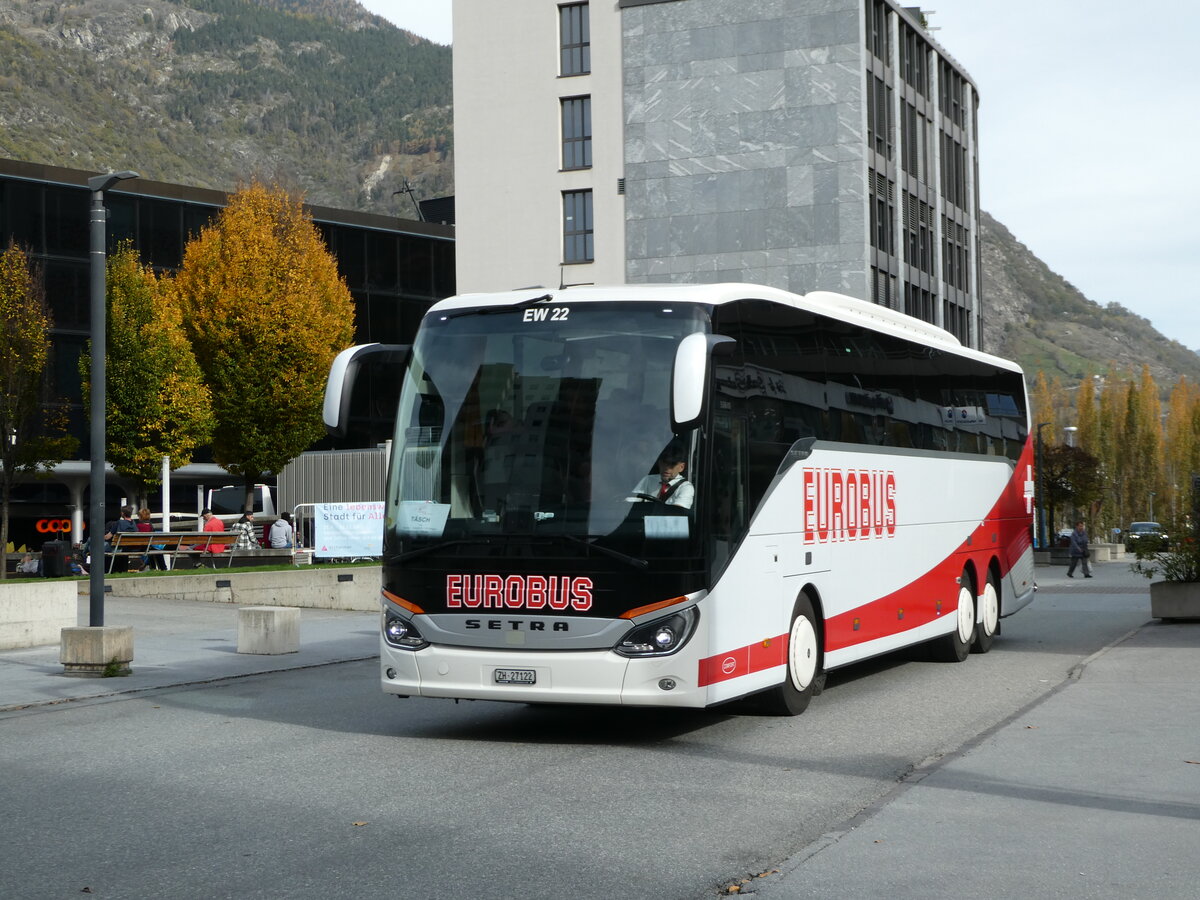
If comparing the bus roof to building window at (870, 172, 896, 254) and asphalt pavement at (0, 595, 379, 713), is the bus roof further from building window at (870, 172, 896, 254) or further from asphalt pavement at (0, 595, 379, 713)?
building window at (870, 172, 896, 254)

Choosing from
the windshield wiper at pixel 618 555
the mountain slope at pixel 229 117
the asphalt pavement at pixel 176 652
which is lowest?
the asphalt pavement at pixel 176 652

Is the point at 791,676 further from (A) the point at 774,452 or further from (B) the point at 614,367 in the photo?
(B) the point at 614,367

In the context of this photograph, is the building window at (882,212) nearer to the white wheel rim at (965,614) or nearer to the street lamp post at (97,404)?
the white wheel rim at (965,614)

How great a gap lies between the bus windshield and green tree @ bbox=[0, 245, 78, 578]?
19959 mm

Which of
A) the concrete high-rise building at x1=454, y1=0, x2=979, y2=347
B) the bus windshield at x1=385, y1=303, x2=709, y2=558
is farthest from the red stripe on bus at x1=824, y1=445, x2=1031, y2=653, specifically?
the concrete high-rise building at x1=454, y1=0, x2=979, y2=347

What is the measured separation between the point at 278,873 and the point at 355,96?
652ft

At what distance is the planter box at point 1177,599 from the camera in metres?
23.0

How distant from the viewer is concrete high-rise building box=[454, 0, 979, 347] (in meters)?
53.8

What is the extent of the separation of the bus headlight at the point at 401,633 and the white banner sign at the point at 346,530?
789 inches

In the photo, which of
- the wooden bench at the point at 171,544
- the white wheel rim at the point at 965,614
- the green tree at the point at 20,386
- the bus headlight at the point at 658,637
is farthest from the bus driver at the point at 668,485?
the wooden bench at the point at 171,544

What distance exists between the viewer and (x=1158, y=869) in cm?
696

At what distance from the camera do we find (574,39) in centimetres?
5769

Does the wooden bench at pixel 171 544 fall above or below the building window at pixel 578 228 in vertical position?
below

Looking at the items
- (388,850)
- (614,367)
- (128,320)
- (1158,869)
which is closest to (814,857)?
(1158,869)
